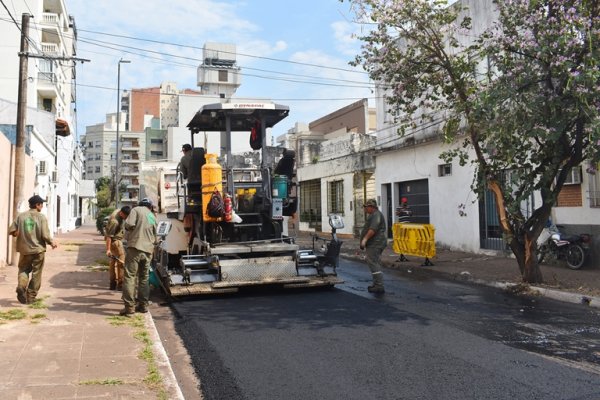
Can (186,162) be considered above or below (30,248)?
above

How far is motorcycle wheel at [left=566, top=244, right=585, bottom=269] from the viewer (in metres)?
11.6

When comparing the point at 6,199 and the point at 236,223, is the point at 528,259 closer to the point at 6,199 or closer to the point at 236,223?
the point at 236,223

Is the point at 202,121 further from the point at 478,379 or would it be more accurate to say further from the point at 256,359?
the point at 478,379

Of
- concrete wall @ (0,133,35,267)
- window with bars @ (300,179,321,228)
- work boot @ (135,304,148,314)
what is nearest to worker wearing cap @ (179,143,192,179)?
work boot @ (135,304,148,314)

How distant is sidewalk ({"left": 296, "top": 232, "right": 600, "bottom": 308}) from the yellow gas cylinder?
212 inches

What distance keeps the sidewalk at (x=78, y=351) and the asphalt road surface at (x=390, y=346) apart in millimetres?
497

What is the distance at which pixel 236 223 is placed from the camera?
9.33 meters

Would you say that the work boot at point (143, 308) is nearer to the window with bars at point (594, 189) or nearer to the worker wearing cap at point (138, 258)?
the worker wearing cap at point (138, 258)

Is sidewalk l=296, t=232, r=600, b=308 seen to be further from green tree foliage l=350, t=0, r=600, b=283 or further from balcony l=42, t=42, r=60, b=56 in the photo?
balcony l=42, t=42, r=60, b=56

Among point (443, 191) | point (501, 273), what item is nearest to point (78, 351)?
point (501, 273)

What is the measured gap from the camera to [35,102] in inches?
1342

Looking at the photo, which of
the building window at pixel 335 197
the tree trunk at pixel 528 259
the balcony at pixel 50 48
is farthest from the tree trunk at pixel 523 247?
the balcony at pixel 50 48

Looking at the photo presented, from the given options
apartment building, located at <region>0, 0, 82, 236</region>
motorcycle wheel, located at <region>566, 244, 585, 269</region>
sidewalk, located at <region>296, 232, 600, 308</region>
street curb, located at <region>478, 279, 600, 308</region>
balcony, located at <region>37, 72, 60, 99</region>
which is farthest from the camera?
balcony, located at <region>37, 72, 60, 99</region>

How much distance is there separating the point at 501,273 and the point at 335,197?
1483 cm
